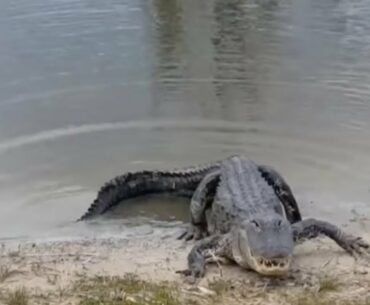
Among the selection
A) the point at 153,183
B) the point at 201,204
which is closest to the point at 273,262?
the point at 201,204

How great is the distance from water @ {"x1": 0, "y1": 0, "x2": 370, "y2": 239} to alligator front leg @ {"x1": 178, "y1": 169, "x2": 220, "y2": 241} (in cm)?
30

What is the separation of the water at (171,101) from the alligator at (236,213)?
0.19 meters

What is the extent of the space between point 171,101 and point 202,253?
126 inches

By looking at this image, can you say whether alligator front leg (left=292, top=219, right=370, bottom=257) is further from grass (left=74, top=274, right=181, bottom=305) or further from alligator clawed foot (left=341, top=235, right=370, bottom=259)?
grass (left=74, top=274, right=181, bottom=305)

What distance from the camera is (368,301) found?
5.04 metres

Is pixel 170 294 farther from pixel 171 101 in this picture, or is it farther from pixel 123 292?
pixel 171 101

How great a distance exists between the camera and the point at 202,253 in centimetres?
577

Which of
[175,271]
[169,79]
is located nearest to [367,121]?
[169,79]

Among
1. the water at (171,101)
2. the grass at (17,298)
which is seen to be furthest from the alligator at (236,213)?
the grass at (17,298)

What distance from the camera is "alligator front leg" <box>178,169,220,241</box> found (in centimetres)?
660

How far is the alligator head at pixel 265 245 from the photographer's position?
17.4 feet

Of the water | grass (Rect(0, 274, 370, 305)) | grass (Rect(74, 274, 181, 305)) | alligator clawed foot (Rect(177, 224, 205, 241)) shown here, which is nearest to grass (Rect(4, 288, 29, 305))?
grass (Rect(0, 274, 370, 305))

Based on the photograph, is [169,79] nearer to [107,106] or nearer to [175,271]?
[107,106]

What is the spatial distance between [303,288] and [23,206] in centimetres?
250
